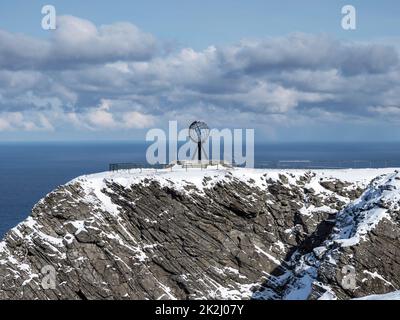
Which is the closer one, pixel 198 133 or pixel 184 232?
pixel 184 232

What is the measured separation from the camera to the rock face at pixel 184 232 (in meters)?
62.8

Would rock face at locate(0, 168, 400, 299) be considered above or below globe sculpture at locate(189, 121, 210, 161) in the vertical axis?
below

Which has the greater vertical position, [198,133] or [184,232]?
Answer: [198,133]

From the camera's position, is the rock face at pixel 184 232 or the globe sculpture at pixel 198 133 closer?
the rock face at pixel 184 232

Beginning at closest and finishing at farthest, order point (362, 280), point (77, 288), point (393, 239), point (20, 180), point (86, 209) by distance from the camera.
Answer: point (362, 280), point (393, 239), point (77, 288), point (86, 209), point (20, 180)

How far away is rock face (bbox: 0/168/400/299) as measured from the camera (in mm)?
62844

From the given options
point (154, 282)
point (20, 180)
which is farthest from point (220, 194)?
point (20, 180)

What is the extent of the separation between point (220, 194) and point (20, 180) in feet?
444

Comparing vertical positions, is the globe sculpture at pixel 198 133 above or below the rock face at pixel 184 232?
above

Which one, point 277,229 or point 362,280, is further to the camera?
point 277,229

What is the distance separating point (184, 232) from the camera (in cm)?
6638

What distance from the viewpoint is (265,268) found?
214 ft

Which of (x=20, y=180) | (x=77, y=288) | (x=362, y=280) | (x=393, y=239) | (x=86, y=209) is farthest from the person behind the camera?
(x=20, y=180)

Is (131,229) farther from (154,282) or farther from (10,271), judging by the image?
(10,271)
